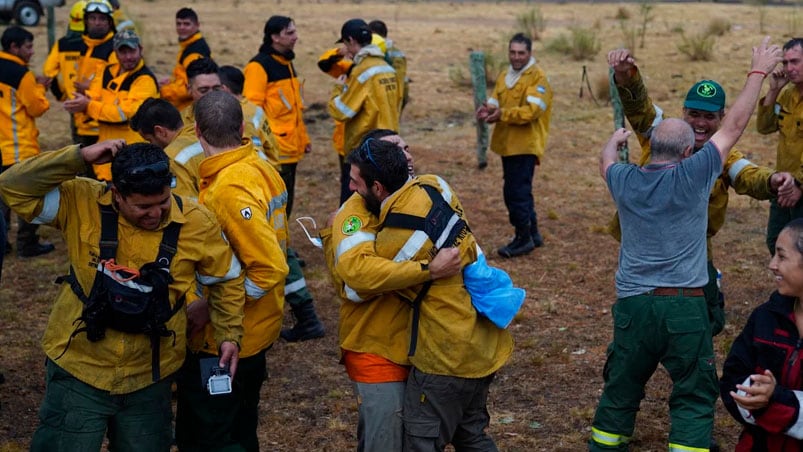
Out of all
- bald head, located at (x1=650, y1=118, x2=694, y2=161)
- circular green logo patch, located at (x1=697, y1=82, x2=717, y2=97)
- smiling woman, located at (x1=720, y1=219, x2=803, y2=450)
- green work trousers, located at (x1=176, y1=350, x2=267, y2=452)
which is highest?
circular green logo patch, located at (x1=697, y1=82, x2=717, y2=97)

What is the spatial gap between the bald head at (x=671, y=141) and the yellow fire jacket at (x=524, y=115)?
13.7 ft

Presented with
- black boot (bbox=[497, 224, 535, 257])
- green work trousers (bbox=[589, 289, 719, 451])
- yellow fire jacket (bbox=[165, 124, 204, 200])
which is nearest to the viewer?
green work trousers (bbox=[589, 289, 719, 451])

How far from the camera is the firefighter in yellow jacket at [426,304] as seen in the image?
13.7 feet

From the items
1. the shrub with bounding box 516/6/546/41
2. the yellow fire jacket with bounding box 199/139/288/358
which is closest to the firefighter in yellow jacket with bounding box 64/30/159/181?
the yellow fire jacket with bounding box 199/139/288/358

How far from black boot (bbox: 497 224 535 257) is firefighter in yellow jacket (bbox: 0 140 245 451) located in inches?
211

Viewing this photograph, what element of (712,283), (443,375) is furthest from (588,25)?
(443,375)

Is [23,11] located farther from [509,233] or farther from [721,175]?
[721,175]

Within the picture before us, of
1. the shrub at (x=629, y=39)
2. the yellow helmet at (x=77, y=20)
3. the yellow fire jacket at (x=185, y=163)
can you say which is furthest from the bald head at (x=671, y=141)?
the shrub at (x=629, y=39)

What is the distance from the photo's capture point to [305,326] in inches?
291

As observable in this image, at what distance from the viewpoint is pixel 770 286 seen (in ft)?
27.5

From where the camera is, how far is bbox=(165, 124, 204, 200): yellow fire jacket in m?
5.41

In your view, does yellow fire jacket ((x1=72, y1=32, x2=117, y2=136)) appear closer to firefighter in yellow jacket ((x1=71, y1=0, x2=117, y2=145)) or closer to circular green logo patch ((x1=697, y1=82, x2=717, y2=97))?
firefighter in yellow jacket ((x1=71, y1=0, x2=117, y2=145))

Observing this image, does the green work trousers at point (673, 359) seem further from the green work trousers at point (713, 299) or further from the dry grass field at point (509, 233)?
the green work trousers at point (713, 299)

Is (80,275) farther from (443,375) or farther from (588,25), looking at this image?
(588,25)
